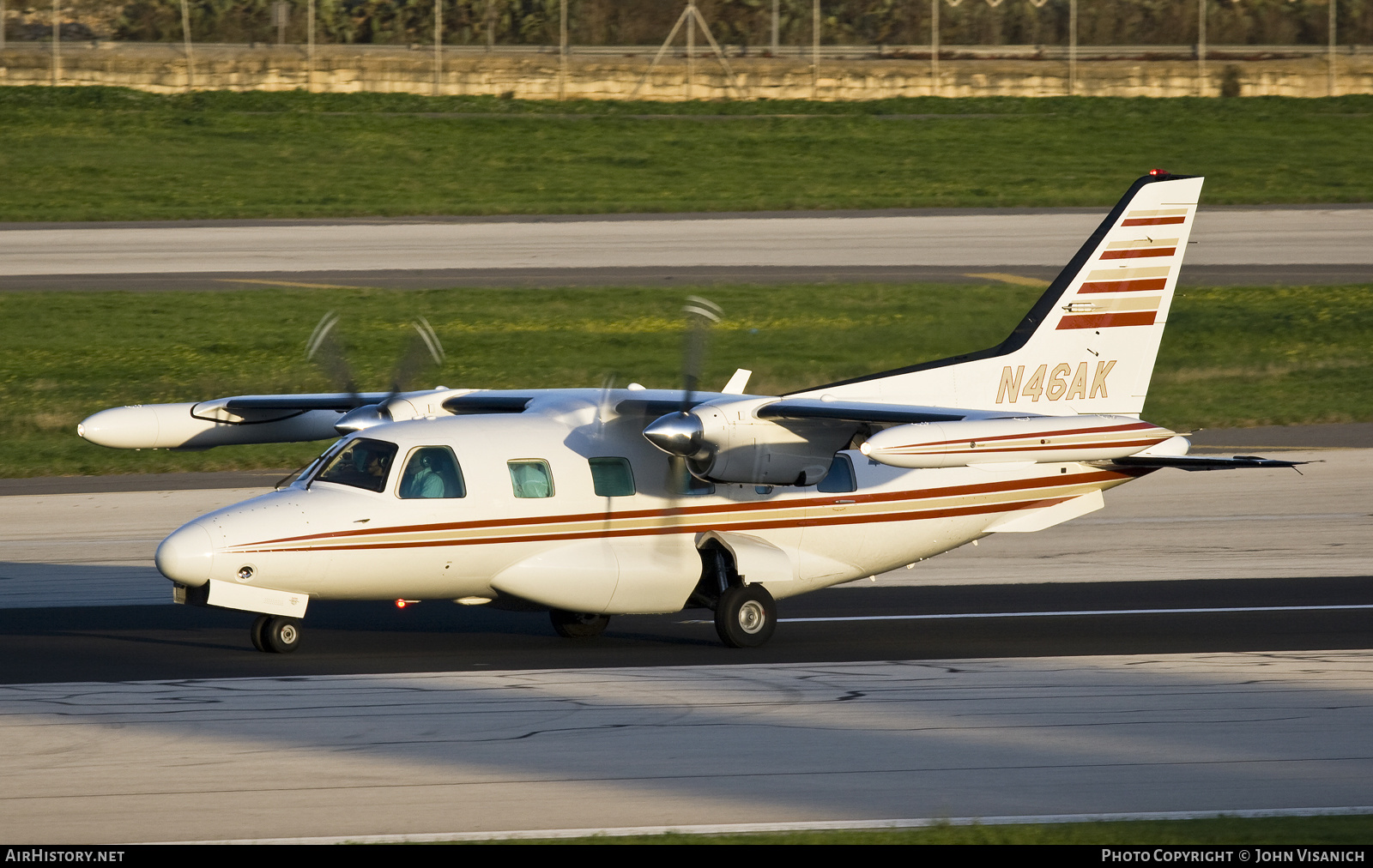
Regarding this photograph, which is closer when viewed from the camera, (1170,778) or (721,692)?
(1170,778)

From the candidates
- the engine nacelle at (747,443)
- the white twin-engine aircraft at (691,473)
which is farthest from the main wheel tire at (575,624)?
the engine nacelle at (747,443)

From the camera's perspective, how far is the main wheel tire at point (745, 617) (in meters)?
17.6

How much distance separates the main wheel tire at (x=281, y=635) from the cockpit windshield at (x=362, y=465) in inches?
54.9

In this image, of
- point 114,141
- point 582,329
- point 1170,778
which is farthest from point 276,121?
point 1170,778

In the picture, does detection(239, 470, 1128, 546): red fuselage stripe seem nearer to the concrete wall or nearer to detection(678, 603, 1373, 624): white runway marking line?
detection(678, 603, 1373, 624): white runway marking line

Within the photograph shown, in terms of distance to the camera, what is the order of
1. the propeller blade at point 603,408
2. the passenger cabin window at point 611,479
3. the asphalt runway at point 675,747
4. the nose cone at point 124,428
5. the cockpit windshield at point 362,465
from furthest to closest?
1. the nose cone at point 124,428
2. the propeller blade at point 603,408
3. the passenger cabin window at point 611,479
4. the cockpit windshield at point 362,465
5. the asphalt runway at point 675,747

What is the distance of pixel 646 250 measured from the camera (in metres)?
45.9

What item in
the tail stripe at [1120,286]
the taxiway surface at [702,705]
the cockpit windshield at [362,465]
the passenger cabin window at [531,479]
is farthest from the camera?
the tail stripe at [1120,286]

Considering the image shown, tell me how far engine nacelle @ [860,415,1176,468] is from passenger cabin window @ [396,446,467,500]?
4107 mm

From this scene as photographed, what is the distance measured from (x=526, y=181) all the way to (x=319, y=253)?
10.0 metres

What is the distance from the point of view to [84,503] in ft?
85.4

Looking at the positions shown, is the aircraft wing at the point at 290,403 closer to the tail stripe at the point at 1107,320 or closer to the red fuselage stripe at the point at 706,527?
the red fuselage stripe at the point at 706,527

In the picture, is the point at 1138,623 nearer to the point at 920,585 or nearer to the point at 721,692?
the point at 920,585

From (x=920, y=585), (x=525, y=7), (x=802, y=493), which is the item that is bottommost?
(x=920, y=585)
